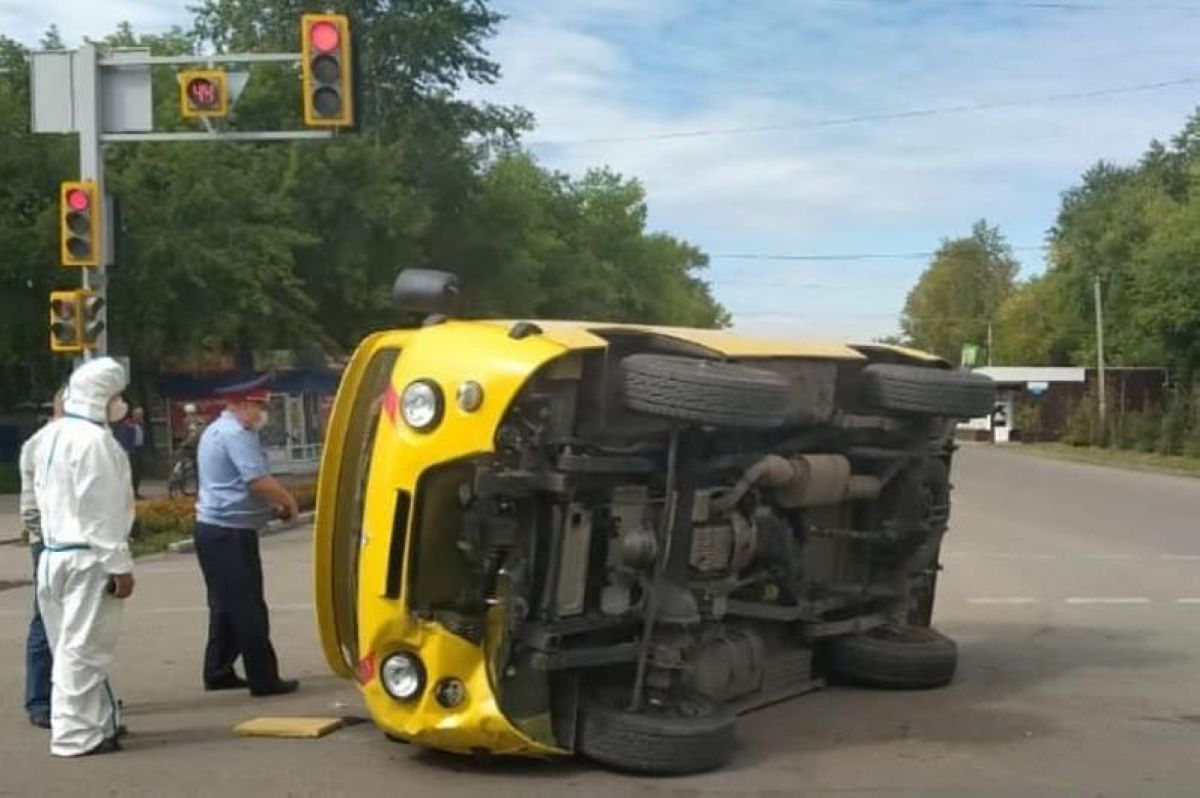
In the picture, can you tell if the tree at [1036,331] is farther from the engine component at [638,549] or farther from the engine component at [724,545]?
the engine component at [638,549]

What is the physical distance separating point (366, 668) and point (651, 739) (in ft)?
3.97

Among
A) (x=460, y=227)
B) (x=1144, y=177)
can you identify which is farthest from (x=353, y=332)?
(x=1144, y=177)

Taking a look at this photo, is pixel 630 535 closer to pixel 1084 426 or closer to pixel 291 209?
pixel 291 209

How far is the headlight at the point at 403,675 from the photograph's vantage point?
639 centimetres

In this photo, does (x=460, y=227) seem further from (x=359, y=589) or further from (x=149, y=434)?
(x=359, y=589)

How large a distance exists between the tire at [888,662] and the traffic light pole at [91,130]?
10.9 metres

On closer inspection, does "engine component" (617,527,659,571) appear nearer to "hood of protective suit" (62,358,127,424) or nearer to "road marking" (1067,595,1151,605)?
"hood of protective suit" (62,358,127,424)

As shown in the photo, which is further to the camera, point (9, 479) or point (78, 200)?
point (9, 479)

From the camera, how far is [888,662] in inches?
334

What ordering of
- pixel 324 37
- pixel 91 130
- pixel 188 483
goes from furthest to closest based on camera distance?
pixel 188 483 < pixel 91 130 < pixel 324 37

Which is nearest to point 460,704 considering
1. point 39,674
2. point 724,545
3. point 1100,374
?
point 724,545

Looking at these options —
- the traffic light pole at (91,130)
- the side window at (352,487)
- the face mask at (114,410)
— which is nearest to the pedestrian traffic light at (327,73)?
the traffic light pole at (91,130)

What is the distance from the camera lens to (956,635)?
1084 cm

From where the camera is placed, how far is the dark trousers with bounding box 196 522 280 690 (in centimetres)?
841
